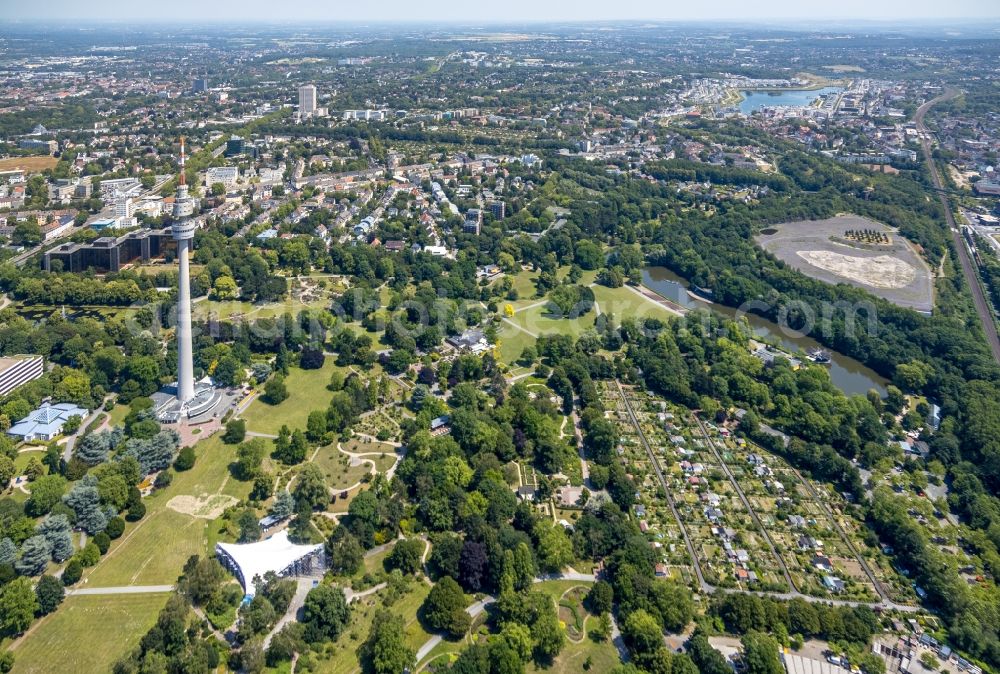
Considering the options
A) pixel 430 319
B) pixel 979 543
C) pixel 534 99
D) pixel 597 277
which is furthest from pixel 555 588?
pixel 534 99

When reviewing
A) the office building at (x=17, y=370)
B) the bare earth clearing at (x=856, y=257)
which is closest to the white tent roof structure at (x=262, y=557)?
the office building at (x=17, y=370)

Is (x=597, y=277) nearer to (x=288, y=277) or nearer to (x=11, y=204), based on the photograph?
(x=288, y=277)

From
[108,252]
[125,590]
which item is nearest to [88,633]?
[125,590]

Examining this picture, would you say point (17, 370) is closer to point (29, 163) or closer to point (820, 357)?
point (820, 357)

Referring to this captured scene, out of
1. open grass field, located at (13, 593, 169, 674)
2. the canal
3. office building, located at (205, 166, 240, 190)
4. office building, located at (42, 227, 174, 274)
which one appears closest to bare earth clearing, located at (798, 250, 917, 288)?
the canal

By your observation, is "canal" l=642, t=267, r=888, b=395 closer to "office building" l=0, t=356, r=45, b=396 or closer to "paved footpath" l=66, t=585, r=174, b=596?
"paved footpath" l=66, t=585, r=174, b=596
